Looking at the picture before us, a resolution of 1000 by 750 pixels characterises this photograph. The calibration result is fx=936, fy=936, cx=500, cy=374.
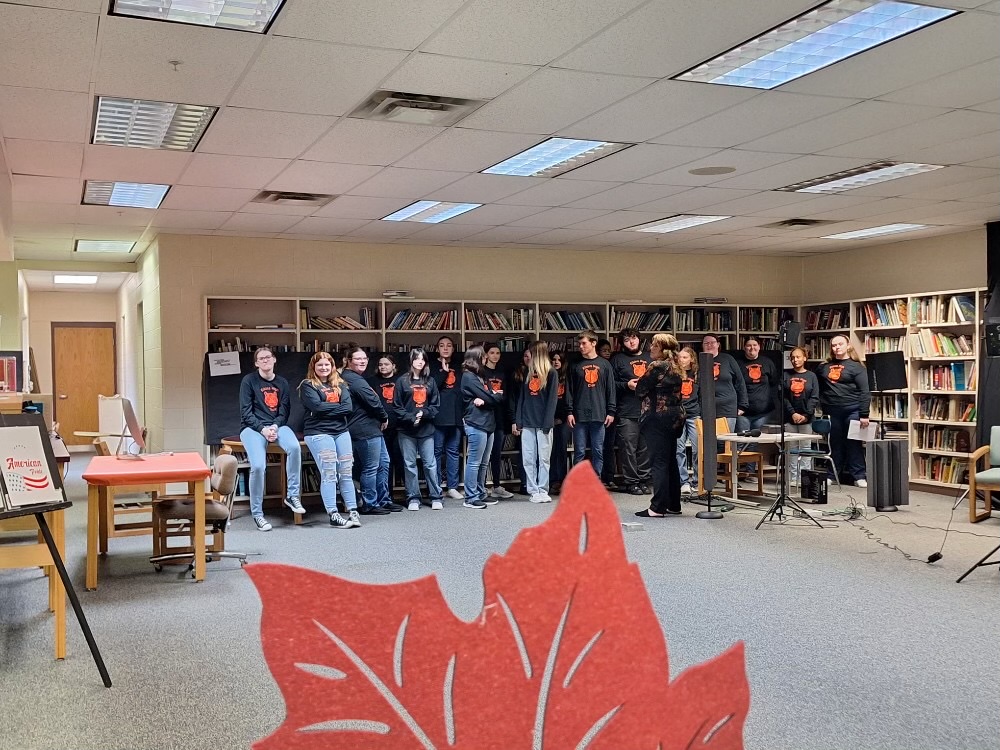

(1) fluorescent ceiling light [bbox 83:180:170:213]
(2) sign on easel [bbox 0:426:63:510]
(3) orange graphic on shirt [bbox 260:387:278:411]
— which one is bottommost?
(2) sign on easel [bbox 0:426:63:510]

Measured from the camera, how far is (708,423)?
26.5 ft

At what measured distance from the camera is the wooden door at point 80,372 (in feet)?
53.0

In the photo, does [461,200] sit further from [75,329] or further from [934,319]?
[75,329]

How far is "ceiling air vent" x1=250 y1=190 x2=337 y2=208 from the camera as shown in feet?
24.3

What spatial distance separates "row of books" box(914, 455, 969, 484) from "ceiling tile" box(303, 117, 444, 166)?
686 cm

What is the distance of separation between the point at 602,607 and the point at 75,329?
16.5 m

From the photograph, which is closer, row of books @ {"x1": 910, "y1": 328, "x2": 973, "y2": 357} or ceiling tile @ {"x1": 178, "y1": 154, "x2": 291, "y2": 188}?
ceiling tile @ {"x1": 178, "y1": 154, "x2": 291, "y2": 188}

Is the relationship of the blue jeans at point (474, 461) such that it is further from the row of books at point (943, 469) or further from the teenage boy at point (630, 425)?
the row of books at point (943, 469)

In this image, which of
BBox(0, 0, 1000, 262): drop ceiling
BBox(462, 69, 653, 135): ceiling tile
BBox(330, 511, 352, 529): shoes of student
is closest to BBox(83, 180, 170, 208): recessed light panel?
BBox(0, 0, 1000, 262): drop ceiling

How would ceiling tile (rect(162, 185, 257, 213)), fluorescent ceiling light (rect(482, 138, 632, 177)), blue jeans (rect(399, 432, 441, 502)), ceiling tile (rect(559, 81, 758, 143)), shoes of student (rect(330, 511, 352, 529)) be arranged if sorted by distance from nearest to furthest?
ceiling tile (rect(559, 81, 758, 143)) < fluorescent ceiling light (rect(482, 138, 632, 177)) < ceiling tile (rect(162, 185, 257, 213)) < shoes of student (rect(330, 511, 352, 529)) < blue jeans (rect(399, 432, 441, 502))

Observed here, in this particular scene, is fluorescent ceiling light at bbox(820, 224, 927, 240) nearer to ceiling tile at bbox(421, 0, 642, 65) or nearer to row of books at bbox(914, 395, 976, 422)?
row of books at bbox(914, 395, 976, 422)

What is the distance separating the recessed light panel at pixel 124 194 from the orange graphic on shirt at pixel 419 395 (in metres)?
A: 2.82

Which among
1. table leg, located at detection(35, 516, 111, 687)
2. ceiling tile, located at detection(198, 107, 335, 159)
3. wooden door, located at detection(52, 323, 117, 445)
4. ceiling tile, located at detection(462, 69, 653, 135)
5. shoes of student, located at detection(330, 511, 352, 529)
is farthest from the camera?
wooden door, located at detection(52, 323, 117, 445)

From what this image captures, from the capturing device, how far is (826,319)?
11.4 m
